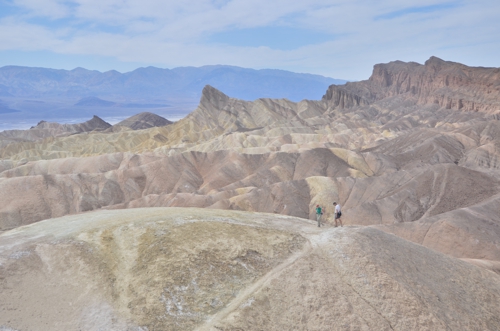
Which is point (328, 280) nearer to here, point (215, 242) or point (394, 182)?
point (215, 242)

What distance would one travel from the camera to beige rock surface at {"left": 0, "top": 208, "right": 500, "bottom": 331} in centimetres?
1705

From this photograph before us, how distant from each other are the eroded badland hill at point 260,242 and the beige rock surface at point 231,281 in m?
0.08

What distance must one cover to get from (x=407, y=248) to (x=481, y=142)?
83.9 meters

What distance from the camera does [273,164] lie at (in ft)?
256

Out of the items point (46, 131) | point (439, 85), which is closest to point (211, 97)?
point (46, 131)

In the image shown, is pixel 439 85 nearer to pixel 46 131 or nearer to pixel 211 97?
pixel 211 97

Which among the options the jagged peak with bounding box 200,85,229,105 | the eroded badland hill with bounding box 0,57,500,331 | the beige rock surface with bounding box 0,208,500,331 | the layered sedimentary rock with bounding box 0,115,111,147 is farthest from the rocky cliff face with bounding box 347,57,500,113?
the layered sedimentary rock with bounding box 0,115,111,147

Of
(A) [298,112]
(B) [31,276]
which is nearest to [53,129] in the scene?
(A) [298,112]

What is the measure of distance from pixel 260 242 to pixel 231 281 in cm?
379

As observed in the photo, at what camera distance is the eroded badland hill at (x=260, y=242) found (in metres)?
17.5

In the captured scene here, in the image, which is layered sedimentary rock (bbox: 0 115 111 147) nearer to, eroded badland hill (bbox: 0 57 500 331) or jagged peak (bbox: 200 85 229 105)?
jagged peak (bbox: 200 85 229 105)

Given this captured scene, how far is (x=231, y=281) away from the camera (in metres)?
19.3

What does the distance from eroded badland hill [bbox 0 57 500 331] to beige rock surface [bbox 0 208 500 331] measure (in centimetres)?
8

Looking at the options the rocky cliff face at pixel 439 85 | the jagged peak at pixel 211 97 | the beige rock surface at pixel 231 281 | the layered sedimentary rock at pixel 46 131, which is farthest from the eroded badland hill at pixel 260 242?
the layered sedimentary rock at pixel 46 131
